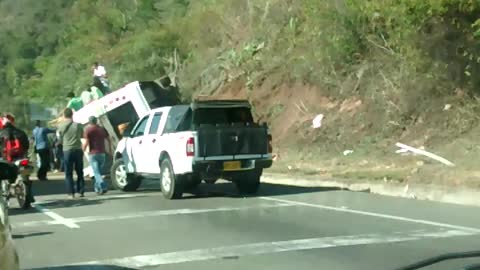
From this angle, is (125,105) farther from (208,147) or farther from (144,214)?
(144,214)

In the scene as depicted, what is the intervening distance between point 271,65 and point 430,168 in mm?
13024

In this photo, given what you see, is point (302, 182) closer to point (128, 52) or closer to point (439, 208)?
point (439, 208)

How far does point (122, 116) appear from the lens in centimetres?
2498

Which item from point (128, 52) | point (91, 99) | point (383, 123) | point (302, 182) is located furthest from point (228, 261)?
point (128, 52)

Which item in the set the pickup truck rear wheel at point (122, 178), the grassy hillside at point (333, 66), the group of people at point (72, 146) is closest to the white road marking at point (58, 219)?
the group of people at point (72, 146)

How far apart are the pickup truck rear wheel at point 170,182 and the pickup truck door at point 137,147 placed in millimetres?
1639

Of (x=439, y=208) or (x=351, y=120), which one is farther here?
(x=351, y=120)

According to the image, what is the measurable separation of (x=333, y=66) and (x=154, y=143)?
31.4 ft

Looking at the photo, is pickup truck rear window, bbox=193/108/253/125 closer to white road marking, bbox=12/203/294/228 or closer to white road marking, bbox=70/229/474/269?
white road marking, bbox=12/203/294/228

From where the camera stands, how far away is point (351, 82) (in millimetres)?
27109

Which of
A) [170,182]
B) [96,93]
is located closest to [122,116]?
[96,93]

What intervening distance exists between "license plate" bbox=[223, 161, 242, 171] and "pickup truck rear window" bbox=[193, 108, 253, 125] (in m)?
1.04

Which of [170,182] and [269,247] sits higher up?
[170,182]

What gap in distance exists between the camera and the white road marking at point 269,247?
10320 mm
